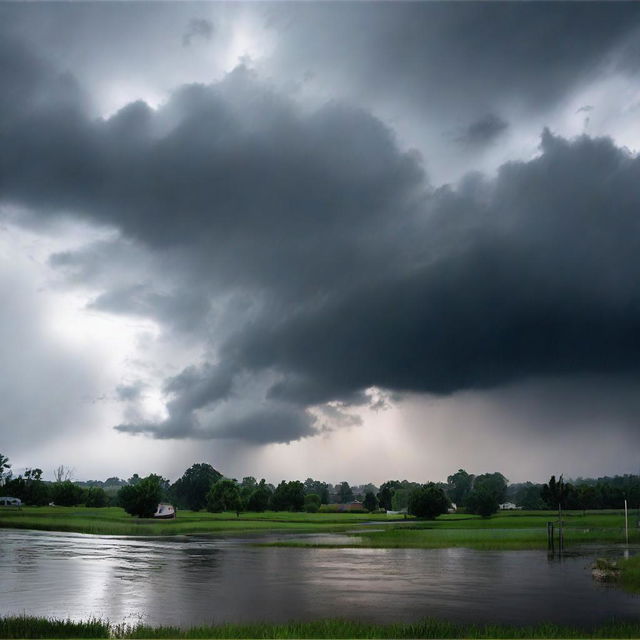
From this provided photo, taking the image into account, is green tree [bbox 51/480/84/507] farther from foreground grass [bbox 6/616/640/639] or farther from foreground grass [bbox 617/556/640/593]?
foreground grass [bbox 6/616/640/639]

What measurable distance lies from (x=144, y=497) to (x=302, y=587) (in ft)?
328

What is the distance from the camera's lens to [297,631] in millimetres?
23531

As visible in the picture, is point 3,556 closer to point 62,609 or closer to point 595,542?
point 62,609

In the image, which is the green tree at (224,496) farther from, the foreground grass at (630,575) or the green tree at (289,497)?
the foreground grass at (630,575)

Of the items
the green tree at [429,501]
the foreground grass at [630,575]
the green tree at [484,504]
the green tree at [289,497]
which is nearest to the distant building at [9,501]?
the green tree at [289,497]

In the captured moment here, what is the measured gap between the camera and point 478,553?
60438 millimetres

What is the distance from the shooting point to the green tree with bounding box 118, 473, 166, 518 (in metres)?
129

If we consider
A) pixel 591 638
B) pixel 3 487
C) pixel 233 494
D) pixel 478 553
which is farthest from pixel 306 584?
pixel 3 487

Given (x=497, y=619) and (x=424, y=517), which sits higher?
(x=497, y=619)

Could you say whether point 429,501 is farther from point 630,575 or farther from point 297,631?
point 297,631

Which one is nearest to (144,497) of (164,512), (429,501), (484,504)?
(164,512)

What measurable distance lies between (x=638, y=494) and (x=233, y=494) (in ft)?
378

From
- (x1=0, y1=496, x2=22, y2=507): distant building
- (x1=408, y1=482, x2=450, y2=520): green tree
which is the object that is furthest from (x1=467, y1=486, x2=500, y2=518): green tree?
(x1=0, y1=496, x2=22, y2=507): distant building

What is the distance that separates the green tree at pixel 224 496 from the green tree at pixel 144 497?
3046 cm
